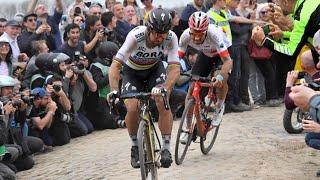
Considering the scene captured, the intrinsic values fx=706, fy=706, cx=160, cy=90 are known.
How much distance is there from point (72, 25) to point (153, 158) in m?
5.54

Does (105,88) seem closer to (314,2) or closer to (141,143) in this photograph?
(141,143)

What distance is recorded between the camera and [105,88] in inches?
532

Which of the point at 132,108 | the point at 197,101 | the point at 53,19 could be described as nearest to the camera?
the point at 132,108

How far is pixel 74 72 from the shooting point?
41.4ft

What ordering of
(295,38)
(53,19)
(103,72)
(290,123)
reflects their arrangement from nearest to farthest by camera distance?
(295,38) < (290,123) < (103,72) < (53,19)

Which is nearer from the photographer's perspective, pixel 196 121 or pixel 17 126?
pixel 196 121

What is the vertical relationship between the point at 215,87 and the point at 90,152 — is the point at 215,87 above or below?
above

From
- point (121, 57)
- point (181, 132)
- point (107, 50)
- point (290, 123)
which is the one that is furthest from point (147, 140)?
point (107, 50)

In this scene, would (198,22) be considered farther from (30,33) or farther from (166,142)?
(30,33)

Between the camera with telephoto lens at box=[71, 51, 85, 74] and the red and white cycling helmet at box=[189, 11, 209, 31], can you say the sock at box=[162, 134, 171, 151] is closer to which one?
the red and white cycling helmet at box=[189, 11, 209, 31]

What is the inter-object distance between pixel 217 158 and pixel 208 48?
1.69m

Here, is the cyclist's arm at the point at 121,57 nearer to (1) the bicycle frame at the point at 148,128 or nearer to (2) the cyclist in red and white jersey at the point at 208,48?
(1) the bicycle frame at the point at 148,128

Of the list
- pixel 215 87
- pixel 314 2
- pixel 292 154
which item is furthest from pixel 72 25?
pixel 314 2

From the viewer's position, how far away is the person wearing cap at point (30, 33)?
12.8m
